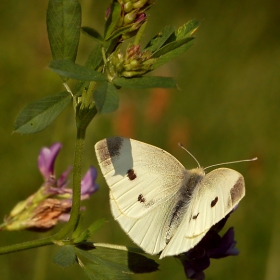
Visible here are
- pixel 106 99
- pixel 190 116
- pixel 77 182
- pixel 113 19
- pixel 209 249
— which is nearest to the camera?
pixel 106 99

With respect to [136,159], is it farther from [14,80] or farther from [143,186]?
[14,80]

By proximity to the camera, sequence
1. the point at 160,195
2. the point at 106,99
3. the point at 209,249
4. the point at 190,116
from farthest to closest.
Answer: the point at 190,116 → the point at 160,195 → the point at 209,249 → the point at 106,99

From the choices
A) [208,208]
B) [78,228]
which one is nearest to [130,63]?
[78,228]

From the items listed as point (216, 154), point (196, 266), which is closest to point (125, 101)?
point (216, 154)

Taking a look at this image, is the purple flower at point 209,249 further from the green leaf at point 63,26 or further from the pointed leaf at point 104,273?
the green leaf at point 63,26

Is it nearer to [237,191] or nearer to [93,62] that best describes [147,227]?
[237,191]

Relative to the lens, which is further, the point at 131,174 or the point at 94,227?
the point at 131,174
